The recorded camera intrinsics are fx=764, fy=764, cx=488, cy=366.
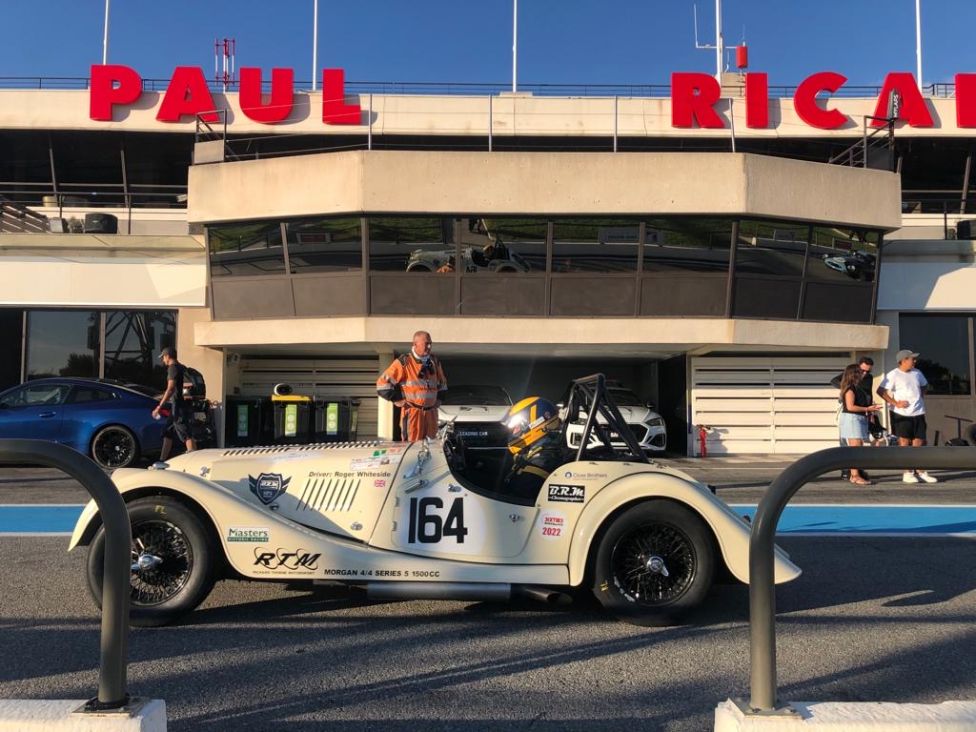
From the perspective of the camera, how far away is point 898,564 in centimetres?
578

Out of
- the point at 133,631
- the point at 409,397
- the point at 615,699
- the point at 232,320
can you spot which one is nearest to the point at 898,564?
the point at 615,699

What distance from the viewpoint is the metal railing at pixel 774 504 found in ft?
8.30

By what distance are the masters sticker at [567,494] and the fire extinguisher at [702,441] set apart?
13219 mm

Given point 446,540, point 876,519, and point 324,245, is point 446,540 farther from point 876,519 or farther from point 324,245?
point 324,245

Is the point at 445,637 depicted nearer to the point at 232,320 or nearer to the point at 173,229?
the point at 232,320

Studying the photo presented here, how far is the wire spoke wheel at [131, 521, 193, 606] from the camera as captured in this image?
4.14 meters

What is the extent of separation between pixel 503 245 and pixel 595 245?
189 centimetres

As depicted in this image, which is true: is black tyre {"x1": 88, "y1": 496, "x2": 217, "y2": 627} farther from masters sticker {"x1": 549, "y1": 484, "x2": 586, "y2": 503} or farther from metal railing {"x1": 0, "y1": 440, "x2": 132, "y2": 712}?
masters sticker {"x1": 549, "y1": 484, "x2": 586, "y2": 503}

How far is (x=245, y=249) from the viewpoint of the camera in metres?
16.2

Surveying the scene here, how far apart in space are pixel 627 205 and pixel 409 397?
9385mm

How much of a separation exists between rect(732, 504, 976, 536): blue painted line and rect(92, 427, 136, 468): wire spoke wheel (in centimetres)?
896

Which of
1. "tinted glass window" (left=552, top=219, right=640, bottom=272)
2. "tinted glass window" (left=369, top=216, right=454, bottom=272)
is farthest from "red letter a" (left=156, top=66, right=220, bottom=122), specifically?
"tinted glass window" (left=552, top=219, right=640, bottom=272)

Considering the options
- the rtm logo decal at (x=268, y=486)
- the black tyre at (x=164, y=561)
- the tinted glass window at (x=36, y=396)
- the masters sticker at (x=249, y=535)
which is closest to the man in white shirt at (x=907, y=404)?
the rtm logo decal at (x=268, y=486)

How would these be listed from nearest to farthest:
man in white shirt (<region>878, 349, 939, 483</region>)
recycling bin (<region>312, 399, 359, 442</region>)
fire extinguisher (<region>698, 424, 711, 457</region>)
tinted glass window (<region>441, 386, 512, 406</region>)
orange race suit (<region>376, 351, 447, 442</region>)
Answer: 1. orange race suit (<region>376, 351, 447, 442</region>)
2. man in white shirt (<region>878, 349, 939, 483</region>)
3. tinted glass window (<region>441, 386, 512, 406</region>)
4. recycling bin (<region>312, 399, 359, 442</region>)
5. fire extinguisher (<region>698, 424, 711, 457</region>)
